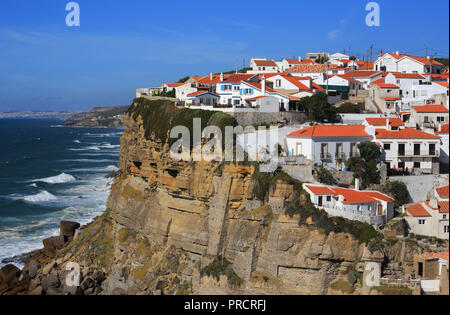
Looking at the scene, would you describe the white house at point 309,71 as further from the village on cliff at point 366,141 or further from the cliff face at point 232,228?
the cliff face at point 232,228

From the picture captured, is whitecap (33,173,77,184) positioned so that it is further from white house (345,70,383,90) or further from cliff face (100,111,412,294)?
white house (345,70,383,90)

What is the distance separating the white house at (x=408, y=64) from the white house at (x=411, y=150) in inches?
585

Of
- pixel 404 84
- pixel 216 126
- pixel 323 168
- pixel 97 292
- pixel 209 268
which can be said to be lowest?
pixel 97 292

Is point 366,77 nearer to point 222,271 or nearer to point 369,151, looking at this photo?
point 369,151

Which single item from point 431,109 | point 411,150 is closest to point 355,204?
point 411,150

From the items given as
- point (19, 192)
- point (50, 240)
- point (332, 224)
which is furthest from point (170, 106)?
point (19, 192)

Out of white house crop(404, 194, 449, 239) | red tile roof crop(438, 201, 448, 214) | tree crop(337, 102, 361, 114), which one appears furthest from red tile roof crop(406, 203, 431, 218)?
tree crop(337, 102, 361, 114)

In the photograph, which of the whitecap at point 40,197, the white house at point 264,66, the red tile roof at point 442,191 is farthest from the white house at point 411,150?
the whitecap at point 40,197

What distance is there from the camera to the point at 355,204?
23516 millimetres

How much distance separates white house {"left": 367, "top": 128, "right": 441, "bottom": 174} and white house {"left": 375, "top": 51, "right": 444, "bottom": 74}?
1486 centimetres

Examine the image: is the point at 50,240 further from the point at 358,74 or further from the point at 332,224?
the point at 358,74

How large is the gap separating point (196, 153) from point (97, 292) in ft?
29.9

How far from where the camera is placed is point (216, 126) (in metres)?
29.0

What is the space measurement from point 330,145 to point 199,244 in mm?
7957
